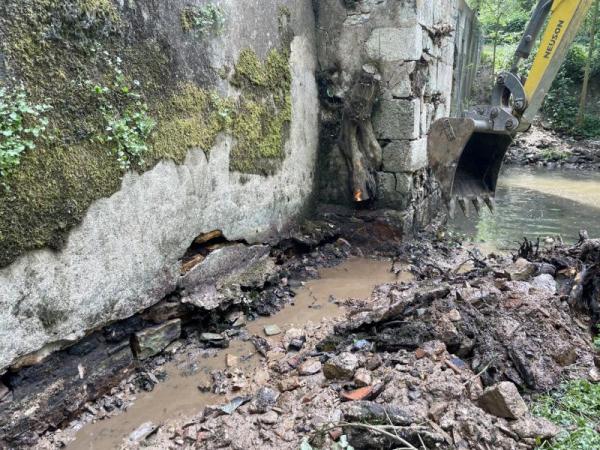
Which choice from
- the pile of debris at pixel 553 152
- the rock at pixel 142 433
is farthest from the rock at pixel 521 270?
the pile of debris at pixel 553 152

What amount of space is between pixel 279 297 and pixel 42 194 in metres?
2.15

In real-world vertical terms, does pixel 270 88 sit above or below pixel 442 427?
above

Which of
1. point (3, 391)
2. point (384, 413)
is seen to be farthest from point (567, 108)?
point (3, 391)

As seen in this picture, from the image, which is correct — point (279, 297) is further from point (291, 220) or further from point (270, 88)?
point (270, 88)

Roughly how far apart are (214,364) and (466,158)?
3.51 metres

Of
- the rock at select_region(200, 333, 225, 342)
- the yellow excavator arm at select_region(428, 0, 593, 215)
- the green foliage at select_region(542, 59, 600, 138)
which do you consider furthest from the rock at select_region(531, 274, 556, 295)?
the green foliage at select_region(542, 59, 600, 138)

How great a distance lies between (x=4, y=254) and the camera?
199cm

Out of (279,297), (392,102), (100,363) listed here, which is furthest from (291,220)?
(100,363)

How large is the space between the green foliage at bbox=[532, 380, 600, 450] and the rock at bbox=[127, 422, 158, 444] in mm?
1910

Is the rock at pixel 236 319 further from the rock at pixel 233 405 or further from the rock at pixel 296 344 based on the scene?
the rock at pixel 233 405

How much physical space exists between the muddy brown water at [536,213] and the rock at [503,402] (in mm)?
3293

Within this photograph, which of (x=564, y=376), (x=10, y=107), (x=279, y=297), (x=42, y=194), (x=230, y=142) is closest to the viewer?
(x=10, y=107)

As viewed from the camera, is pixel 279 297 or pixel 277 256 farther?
pixel 277 256

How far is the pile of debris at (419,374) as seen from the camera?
2.00 m
